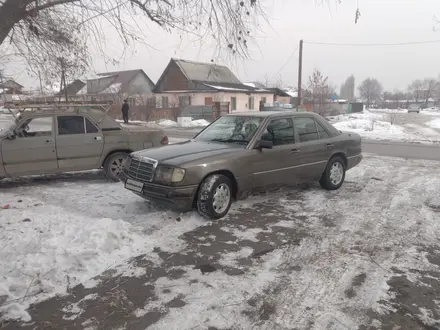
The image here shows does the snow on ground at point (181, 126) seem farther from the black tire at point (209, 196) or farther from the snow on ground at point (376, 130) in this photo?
the black tire at point (209, 196)

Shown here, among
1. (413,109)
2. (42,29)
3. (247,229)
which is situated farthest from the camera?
(413,109)

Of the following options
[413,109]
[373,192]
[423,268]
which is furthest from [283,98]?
[423,268]

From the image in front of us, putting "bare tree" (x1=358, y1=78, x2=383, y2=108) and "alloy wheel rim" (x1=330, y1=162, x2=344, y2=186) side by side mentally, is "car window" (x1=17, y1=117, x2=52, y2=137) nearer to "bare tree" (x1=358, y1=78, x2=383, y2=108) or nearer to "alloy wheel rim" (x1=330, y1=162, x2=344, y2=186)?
"alloy wheel rim" (x1=330, y1=162, x2=344, y2=186)

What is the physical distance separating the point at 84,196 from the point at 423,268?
531cm

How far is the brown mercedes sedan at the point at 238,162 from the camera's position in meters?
4.99

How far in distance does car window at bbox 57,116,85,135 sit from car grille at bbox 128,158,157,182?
252 cm

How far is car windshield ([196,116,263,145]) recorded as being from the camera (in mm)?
5852

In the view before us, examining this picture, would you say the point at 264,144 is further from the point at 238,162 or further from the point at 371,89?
the point at 371,89

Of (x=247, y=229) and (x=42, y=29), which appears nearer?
(x=247, y=229)

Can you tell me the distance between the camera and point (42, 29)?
6.84 meters

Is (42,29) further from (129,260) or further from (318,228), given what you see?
(318,228)

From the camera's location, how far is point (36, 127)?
7.11 m

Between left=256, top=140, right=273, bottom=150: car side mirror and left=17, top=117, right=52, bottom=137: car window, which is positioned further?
left=17, top=117, right=52, bottom=137: car window

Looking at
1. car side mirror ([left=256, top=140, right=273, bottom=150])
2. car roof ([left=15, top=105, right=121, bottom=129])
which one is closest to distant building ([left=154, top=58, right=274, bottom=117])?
car roof ([left=15, top=105, right=121, bottom=129])
